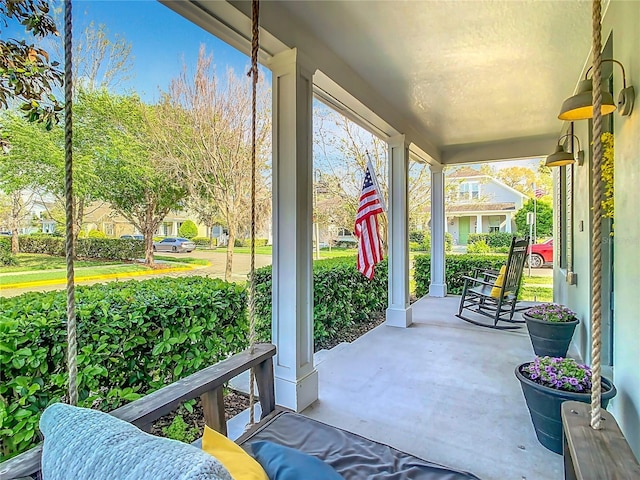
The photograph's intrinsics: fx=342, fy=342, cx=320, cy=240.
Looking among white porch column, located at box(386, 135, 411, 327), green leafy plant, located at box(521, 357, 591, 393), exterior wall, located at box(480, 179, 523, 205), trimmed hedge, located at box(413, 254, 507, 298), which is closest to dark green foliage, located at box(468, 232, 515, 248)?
exterior wall, located at box(480, 179, 523, 205)

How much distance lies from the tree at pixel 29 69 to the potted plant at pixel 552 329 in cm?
380

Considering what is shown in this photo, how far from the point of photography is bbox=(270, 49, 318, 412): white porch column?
233cm

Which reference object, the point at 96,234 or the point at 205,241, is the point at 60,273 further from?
the point at 205,241

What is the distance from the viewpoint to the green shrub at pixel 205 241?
3057 mm

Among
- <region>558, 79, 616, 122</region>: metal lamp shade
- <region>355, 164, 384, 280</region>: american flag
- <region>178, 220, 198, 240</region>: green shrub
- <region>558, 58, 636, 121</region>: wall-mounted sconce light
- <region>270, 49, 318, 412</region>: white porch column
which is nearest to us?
<region>558, 58, 636, 121</region>: wall-mounted sconce light

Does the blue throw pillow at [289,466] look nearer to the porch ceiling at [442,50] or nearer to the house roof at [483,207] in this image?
the porch ceiling at [442,50]

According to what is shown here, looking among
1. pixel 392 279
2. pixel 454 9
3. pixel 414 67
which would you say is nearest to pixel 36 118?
pixel 454 9

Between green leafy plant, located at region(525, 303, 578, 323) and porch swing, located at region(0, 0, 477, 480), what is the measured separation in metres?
2.39

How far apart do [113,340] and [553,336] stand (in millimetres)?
3433

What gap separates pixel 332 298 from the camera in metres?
4.11

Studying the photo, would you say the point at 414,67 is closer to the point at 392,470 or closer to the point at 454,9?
the point at 454,9

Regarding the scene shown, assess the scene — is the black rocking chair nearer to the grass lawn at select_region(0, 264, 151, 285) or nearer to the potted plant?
the potted plant

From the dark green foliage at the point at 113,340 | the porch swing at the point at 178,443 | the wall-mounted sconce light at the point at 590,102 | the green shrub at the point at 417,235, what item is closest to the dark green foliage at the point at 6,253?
the dark green foliage at the point at 113,340

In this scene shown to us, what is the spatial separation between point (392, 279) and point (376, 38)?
2.85 m
